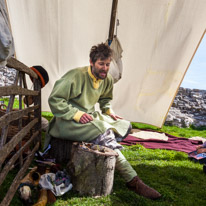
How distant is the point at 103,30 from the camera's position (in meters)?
4.48

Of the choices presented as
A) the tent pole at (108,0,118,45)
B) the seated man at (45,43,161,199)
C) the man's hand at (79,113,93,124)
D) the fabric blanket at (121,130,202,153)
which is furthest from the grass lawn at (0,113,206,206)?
the tent pole at (108,0,118,45)

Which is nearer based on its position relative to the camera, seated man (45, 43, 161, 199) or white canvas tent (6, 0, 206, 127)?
seated man (45, 43, 161, 199)

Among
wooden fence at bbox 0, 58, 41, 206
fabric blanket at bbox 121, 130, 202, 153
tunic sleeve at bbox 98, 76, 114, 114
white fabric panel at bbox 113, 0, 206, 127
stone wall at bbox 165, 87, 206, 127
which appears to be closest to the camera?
wooden fence at bbox 0, 58, 41, 206

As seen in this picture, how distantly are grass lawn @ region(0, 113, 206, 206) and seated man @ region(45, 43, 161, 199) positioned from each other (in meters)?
0.12

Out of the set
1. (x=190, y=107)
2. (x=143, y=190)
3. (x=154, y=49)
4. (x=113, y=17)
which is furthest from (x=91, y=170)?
(x=190, y=107)

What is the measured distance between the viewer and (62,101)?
2.16m

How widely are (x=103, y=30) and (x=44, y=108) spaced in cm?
230

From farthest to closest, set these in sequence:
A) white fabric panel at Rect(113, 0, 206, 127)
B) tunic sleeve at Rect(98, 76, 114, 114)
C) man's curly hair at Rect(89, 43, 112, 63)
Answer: white fabric panel at Rect(113, 0, 206, 127)
tunic sleeve at Rect(98, 76, 114, 114)
man's curly hair at Rect(89, 43, 112, 63)

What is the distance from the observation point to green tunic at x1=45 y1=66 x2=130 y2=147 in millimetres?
2088

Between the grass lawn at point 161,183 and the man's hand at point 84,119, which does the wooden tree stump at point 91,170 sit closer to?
the grass lawn at point 161,183

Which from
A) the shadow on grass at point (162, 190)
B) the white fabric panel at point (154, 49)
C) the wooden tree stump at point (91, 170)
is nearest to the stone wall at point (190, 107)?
the white fabric panel at point (154, 49)

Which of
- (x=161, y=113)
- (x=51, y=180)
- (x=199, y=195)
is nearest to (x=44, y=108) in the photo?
(x=161, y=113)

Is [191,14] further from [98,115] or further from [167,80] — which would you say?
[98,115]

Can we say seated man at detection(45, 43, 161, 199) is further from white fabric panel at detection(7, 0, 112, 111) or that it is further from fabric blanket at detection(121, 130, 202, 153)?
white fabric panel at detection(7, 0, 112, 111)
